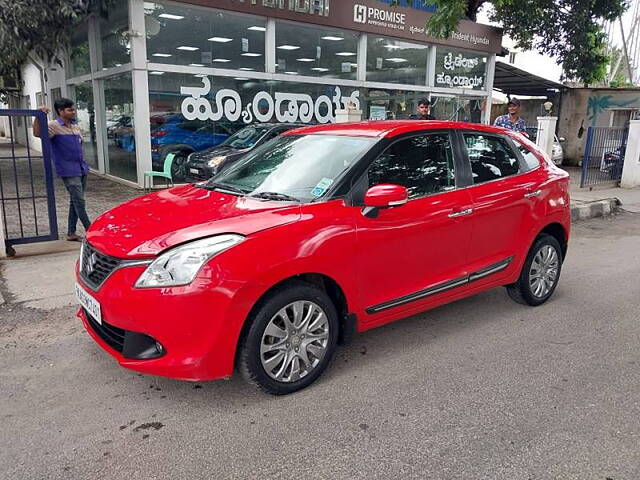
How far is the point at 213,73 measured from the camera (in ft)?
37.3

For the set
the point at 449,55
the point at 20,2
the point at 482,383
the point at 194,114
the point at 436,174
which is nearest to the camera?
the point at 482,383

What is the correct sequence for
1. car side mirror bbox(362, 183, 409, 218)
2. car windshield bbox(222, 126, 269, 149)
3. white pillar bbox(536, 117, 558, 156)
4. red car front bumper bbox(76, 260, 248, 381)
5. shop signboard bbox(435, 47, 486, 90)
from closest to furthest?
red car front bumper bbox(76, 260, 248, 381)
car side mirror bbox(362, 183, 409, 218)
car windshield bbox(222, 126, 269, 149)
white pillar bbox(536, 117, 558, 156)
shop signboard bbox(435, 47, 486, 90)

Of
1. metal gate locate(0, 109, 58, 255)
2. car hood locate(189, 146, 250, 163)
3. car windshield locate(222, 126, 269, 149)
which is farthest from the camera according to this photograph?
car windshield locate(222, 126, 269, 149)

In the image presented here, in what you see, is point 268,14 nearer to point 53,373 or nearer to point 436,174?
point 436,174

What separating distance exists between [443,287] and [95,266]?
243 cm

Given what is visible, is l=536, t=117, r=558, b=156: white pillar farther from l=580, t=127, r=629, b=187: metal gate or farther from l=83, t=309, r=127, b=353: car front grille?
l=83, t=309, r=127, b=353: car front grille

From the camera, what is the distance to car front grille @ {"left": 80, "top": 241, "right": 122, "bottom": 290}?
9.90 feet

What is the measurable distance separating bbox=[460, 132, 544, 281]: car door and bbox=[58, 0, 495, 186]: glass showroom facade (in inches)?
293

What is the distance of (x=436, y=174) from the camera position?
155 inches

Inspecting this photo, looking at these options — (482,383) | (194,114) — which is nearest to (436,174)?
(482,383)

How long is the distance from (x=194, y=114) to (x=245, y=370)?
936 centimetres

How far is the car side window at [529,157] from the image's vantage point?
471cm

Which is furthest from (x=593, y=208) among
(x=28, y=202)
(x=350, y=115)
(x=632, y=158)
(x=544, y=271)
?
(x=28, y=202)

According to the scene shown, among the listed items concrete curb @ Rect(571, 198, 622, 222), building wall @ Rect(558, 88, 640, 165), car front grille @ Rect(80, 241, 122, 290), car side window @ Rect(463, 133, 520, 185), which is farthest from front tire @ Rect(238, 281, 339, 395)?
building wall @ Rect(558, 88, 640, 165)
